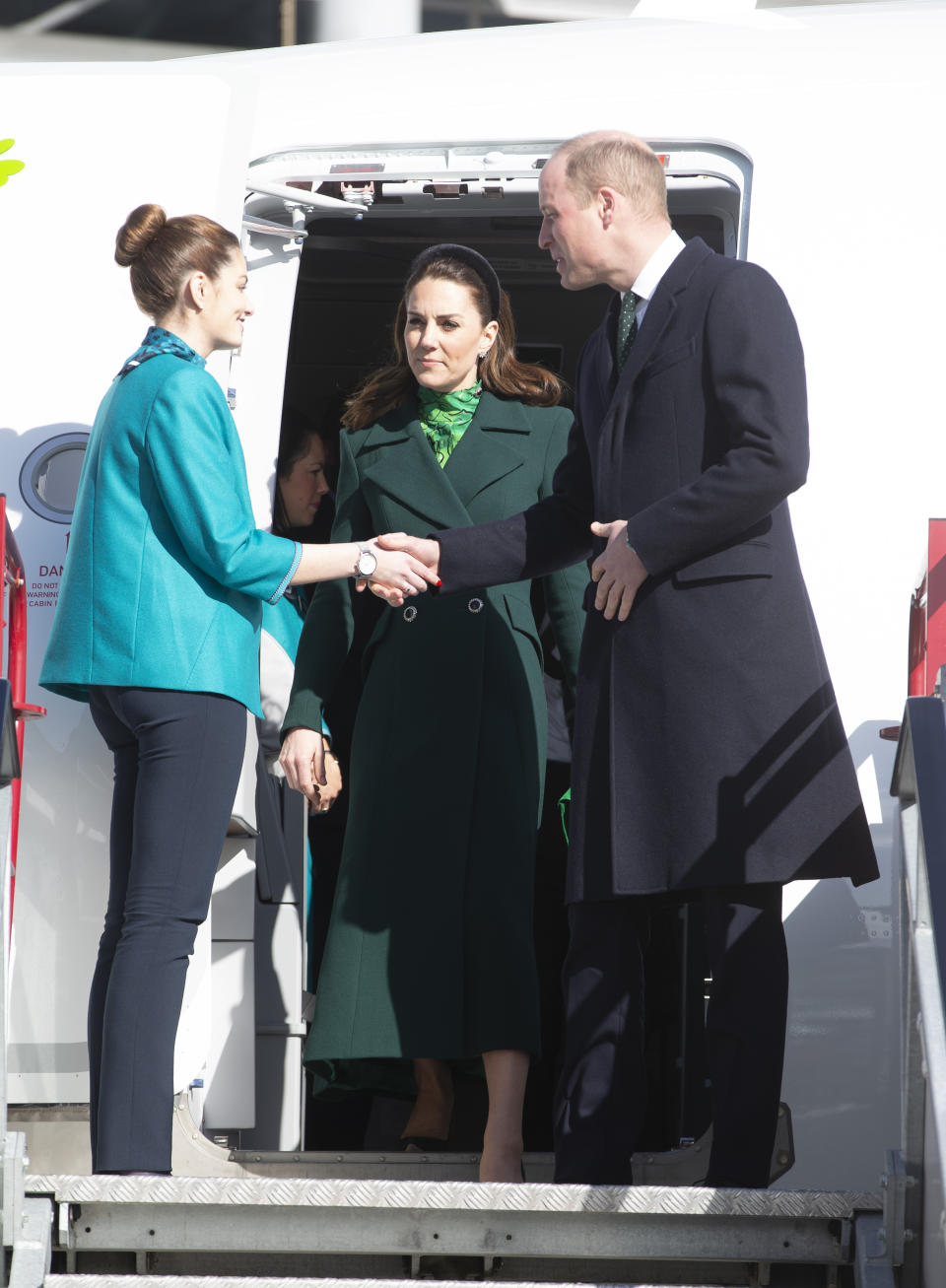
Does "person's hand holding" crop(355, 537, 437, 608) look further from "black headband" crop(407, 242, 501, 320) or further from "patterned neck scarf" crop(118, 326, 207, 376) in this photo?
"black headband" crop(407, 242, 501, 320)

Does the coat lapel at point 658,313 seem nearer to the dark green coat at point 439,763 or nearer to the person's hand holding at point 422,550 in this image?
the person's hand holding at point 422,550

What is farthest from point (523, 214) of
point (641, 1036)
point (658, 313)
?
point (641, 1036)

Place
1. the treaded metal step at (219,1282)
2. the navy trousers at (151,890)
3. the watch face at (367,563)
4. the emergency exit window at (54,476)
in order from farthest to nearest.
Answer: the emergency exit window at (54,476) → the watch face at (367,563) → the navy trousers at (151,890) → the treaded metal step at (219,1282)

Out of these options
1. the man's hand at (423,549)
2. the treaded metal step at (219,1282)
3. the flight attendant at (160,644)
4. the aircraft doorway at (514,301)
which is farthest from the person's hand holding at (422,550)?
the treaded metal step at (219,1282)

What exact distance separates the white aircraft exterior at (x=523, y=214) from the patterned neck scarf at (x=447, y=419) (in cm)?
51

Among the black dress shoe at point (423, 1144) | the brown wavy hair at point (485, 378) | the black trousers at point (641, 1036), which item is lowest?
the black dress shoe at point (423, 1144)

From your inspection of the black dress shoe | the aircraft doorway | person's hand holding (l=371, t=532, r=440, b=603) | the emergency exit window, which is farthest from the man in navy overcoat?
the emergency exit window

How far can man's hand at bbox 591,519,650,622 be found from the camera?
2.82 meters

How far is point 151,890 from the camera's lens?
118 inches

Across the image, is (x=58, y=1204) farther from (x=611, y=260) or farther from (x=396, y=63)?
(x=396, y=63)

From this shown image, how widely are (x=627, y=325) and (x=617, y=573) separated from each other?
0.45 metres

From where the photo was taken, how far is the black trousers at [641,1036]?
2.71 m

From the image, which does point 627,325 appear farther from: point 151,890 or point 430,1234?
point 430,1234

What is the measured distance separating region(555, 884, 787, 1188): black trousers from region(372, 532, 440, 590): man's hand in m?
0.72
